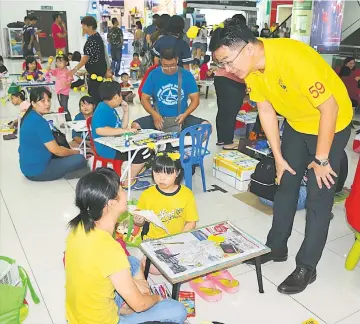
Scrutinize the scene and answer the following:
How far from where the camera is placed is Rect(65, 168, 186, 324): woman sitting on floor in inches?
60.9

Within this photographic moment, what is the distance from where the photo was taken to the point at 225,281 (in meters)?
2.56

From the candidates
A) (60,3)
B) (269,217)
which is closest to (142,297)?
(269,217)

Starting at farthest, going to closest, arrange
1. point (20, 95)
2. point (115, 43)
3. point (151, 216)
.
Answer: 1. point (115, 43)
2. point (20, 95)
3. point (151, 216)

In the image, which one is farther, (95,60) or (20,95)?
(20,95)

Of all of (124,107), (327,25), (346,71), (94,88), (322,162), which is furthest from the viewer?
(327,25)

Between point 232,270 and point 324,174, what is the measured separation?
93cm

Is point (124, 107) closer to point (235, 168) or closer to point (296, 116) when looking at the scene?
point (235, 168)

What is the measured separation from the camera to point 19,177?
4.39 metres

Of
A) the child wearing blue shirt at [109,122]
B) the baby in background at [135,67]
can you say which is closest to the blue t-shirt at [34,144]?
the child wearing blue shirt at [109,122]

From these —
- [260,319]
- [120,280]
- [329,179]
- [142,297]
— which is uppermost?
[329,179]

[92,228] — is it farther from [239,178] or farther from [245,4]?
[245,4]

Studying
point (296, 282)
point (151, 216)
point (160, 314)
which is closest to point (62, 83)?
point (151, 216)

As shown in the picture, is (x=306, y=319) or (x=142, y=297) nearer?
(x=142, y=297)

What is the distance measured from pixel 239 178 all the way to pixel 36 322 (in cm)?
237
